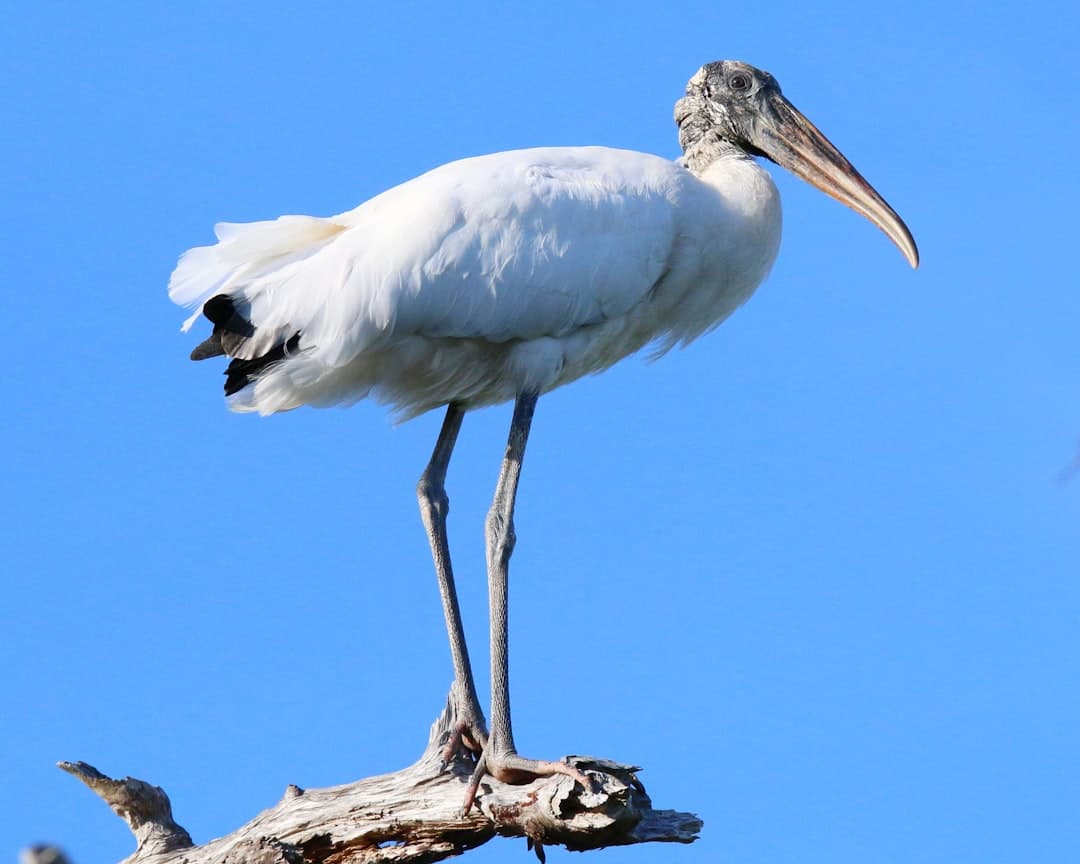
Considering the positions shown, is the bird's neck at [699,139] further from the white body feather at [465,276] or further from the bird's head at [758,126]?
the white body feather at [465,276]

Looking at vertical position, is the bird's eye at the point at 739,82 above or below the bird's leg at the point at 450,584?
above

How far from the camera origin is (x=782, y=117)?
9.16m

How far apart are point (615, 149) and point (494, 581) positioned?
Answer: 2.14 m

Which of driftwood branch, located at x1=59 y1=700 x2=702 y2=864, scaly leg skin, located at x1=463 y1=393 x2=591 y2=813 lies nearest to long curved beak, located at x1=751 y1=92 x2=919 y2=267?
scaly leg skin, located at x1=463 y1=393 x2=591 y2=813

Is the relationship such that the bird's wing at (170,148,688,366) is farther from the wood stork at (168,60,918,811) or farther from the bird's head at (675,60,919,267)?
the bird's head at (675,60,919,267)

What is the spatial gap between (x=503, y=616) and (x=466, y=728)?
19.9 inches

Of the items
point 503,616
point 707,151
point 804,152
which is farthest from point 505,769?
point 804,152

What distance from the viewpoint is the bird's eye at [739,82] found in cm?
918

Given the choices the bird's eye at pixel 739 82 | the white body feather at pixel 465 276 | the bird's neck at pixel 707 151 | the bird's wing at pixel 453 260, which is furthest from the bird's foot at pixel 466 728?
the bird's eye at pixel 739 82

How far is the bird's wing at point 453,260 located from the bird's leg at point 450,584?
816mm

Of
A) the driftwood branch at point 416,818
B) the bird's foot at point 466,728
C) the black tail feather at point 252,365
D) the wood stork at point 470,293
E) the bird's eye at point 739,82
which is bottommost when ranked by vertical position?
the driftwood branch at point 416,818

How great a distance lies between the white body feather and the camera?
24.9 feet

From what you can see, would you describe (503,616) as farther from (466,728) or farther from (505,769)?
(505,769)

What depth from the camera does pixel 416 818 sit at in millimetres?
7125
